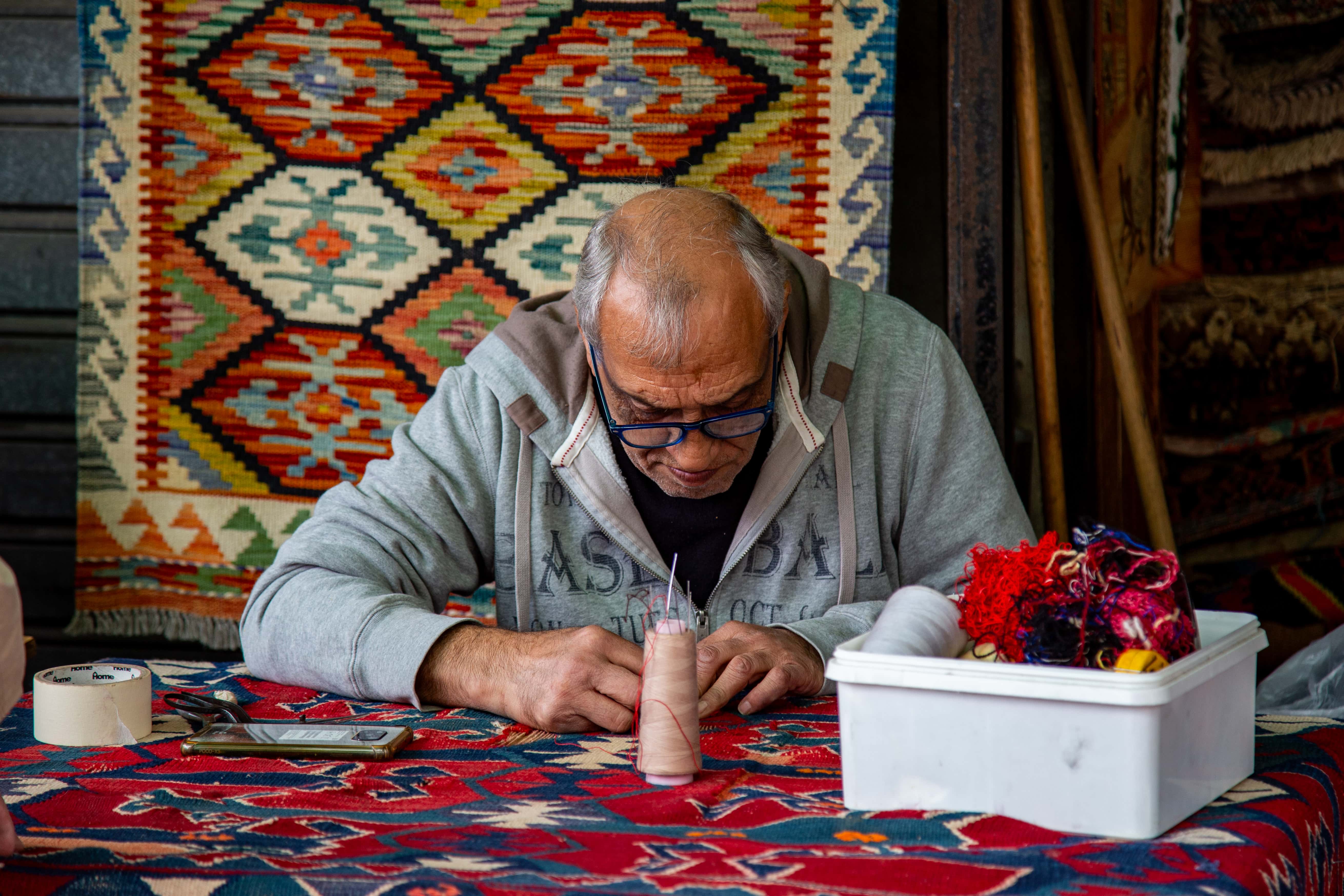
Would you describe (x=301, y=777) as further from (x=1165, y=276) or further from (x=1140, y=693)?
(x=1165, y=276)

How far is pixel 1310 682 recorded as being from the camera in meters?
2.06

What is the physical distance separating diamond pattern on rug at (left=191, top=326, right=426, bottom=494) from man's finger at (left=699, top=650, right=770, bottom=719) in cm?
154

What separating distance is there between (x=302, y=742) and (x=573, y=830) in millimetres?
458

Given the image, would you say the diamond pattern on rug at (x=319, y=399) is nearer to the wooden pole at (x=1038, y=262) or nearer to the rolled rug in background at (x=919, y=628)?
the wooden pole at (x=1038, y=262)

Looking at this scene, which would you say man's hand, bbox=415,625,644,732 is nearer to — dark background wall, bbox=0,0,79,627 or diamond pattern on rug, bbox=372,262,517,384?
diamond pattern on rug, bbox=372,262,517,384

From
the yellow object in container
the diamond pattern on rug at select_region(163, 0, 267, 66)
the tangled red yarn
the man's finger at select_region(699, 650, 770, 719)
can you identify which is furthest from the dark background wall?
the yellow object in container

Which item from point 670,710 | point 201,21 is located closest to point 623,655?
point 670,710

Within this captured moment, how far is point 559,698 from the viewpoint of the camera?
1.59m

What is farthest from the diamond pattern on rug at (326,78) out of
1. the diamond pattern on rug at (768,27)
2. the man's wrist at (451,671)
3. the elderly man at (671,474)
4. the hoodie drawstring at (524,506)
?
the man's wrist at (451,671)

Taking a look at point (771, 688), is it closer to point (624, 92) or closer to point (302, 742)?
point (302, 742)

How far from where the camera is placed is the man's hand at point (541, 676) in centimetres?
159

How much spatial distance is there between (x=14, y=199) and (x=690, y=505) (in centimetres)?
224

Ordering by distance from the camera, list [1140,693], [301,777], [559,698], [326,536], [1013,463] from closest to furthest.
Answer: [1140,693] < [301,777] < [559,698] < [326,536] < [1013,463]

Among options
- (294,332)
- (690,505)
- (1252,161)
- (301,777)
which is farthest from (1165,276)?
(301,777)
